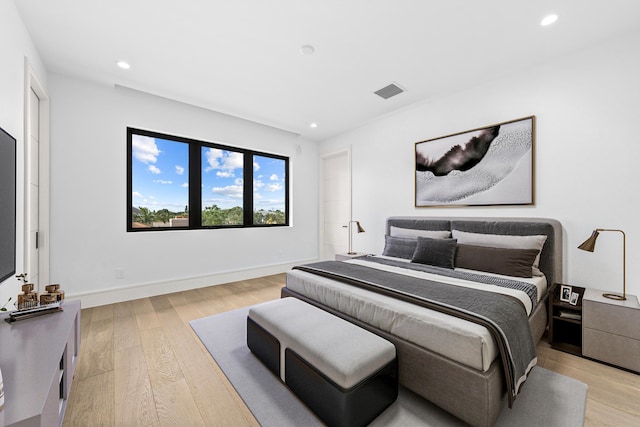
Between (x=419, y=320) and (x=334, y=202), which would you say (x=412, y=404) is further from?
(x=334, y=202)

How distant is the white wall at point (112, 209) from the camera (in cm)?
294

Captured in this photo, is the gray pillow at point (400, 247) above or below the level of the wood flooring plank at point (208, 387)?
above

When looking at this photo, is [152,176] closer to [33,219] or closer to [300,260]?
[33,219]

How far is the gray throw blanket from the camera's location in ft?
4.64

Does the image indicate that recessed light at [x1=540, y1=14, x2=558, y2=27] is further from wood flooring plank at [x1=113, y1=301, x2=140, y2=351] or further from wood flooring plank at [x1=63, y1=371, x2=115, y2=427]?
wood flooring plank at [x1=113, y1=301, x2=140, y2=351]

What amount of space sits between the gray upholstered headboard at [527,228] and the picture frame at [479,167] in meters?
0.22

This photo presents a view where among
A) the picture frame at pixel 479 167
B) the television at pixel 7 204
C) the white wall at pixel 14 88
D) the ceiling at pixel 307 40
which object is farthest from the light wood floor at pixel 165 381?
the ceiling at pixel 307 40

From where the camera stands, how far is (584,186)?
2469 millimetres

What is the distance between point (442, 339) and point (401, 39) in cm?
246

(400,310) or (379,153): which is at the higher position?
(379,153)

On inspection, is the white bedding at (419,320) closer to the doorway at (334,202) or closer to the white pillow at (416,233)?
the white pillow at (416,233)

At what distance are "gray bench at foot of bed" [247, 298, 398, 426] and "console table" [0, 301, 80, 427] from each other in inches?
42.6

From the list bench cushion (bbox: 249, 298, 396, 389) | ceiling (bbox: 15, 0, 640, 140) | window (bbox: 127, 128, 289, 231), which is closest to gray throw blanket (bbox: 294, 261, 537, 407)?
bench cushion (bbox: 249, 298, 396, 389)

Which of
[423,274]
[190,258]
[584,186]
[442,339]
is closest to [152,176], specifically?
[190,258]
